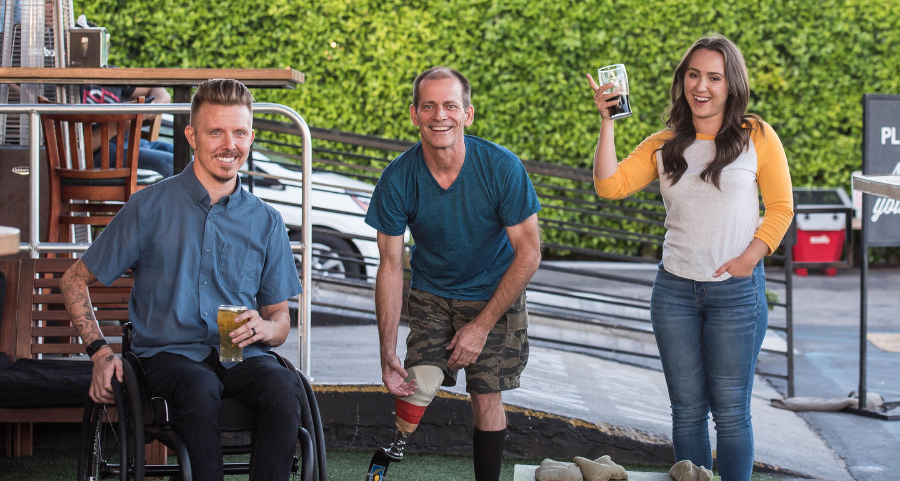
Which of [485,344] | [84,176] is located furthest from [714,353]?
[84,176]

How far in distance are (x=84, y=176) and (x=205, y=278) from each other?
1859 millimetres

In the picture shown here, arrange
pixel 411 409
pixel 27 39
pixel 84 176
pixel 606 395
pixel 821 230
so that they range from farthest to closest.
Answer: pixel 821 230 < pixel 27 39 < pixel 606 395 < pixel 84 176 < pixel 411 409

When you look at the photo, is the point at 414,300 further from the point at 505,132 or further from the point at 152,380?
the point at 505,132

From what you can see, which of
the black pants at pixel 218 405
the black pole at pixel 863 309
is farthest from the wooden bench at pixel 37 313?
the black pole at pixel 863 309

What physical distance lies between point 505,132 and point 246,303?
261 inches

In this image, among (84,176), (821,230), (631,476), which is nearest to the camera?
(631,476)

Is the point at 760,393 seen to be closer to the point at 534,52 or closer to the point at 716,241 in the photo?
the point at 716,241

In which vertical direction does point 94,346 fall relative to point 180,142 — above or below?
below

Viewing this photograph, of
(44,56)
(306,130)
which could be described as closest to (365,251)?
(44,56)

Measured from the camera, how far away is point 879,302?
7762 millimetres

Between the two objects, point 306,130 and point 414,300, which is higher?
point 306,130

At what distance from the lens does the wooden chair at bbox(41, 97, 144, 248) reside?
407 cm

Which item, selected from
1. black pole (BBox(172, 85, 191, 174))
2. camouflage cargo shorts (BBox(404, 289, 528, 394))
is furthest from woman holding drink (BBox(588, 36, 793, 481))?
black pole (BBox(172, 85, 191, 174))

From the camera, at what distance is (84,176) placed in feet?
13.4
